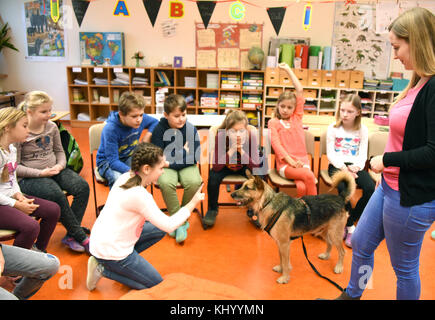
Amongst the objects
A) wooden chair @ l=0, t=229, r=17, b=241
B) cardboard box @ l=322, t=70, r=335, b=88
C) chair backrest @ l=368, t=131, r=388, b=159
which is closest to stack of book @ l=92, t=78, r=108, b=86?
cardboard box @ l=322, t=70, r=335, b=88

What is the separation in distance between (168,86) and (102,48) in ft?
5.06

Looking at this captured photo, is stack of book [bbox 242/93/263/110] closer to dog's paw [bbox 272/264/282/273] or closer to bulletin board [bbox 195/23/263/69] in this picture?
bulletin board [bbox 195/23/263/69]

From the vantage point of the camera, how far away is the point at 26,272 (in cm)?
183

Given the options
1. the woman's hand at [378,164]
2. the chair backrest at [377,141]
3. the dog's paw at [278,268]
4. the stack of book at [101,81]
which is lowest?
the dog's paw at [278,268]

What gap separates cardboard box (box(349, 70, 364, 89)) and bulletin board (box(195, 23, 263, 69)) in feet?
6.31

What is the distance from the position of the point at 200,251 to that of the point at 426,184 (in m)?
1.84

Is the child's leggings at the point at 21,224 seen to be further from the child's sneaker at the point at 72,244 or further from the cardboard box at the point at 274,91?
the cardboard box at the point at 274,91

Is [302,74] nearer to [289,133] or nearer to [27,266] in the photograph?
[289,133]

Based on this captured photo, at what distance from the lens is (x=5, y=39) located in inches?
269

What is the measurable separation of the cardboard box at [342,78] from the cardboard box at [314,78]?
1.06 ft

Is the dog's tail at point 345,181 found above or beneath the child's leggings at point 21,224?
above

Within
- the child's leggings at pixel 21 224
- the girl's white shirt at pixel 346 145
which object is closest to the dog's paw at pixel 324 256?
the girl's white shirt at pixel 346 145

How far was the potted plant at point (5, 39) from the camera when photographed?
661cm

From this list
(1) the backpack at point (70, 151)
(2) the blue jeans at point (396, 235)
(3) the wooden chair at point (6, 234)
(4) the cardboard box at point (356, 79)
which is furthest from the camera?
(4) the cardboard box at point (356, 79)
